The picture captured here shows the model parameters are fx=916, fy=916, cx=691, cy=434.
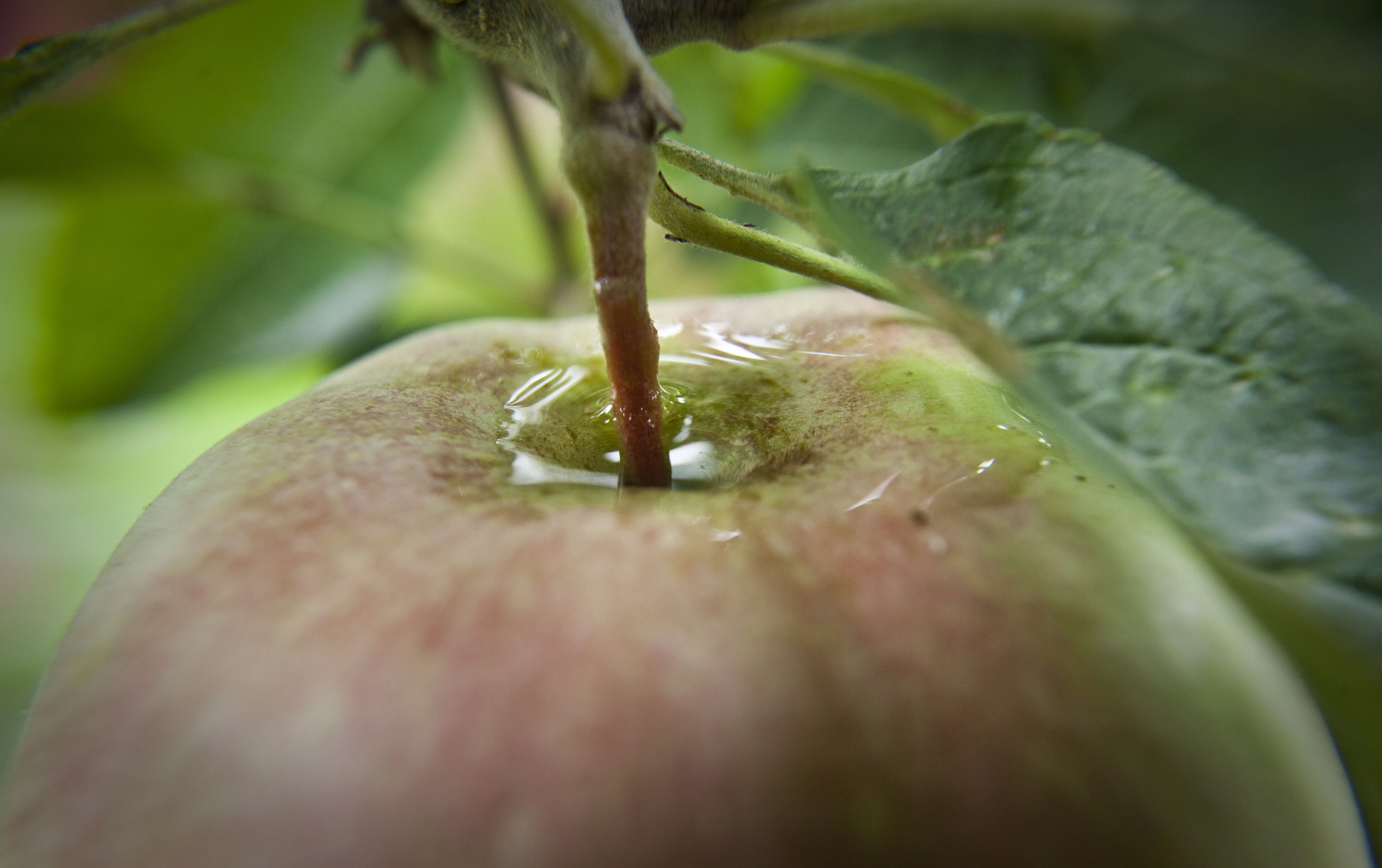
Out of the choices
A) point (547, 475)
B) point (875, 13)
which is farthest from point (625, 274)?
point (875, 13)

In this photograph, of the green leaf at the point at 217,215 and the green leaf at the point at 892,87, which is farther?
the green leaf at the point at 217,215

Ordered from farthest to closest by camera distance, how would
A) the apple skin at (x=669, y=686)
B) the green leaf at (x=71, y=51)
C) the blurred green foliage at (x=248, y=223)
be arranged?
the blurred green foliage at (x=248, y=223), the green leaf at (x=71, y=51), the apple skin at (x=669, y=686)

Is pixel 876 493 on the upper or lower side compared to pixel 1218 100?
lower

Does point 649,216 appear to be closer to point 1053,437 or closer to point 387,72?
point 1053,437

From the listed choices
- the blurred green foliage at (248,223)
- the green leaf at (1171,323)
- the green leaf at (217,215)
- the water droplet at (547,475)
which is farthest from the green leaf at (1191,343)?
the green leaf at (217,215)

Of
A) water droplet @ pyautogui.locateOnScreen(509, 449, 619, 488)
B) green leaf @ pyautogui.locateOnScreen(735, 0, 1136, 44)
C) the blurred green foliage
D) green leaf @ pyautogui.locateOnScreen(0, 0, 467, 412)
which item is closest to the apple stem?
water droplet @ pyautogui.locateOnScreen(509, 449, 619, 488)

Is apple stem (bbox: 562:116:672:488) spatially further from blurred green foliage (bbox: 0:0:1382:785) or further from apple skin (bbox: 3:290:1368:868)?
blurred green foliage (bbox: 0:0:1382:785)

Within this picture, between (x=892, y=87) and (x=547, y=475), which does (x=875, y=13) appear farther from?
(x=547, y=475)

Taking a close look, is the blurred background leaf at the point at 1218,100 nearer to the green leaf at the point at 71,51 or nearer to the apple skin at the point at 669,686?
the apple skin at the point at 669,686
